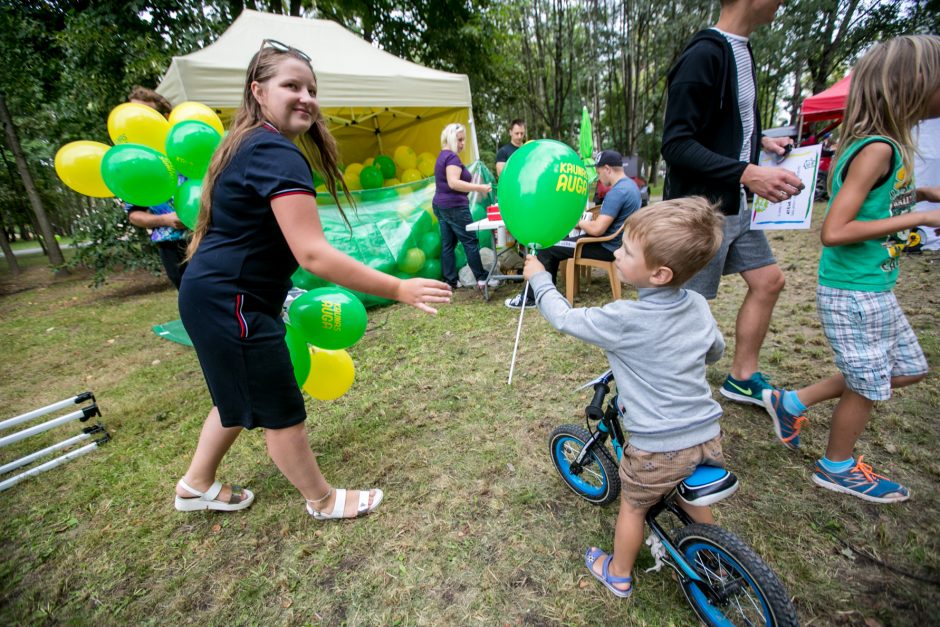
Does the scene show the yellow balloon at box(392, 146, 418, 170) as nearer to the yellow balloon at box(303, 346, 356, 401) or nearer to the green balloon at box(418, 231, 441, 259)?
the green balloon at box(418, 231, 441, 259)

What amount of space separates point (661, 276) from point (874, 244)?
1076 mm

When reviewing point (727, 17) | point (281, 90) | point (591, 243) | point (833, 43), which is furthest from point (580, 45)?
point (281, 90)

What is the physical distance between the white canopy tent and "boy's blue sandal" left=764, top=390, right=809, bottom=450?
504cm

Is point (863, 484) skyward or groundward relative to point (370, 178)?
groundward

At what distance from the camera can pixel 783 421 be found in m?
1.96

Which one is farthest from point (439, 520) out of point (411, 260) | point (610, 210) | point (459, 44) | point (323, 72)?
point (459, 44)

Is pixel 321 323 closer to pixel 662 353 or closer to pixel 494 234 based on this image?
pixel 662 353

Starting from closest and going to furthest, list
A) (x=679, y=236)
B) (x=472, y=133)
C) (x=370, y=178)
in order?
(x=679, y=236) → (x=472, y=133) → (x=370, y=178)

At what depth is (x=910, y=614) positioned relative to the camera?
4.16ft

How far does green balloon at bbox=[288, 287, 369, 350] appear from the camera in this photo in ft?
5.86

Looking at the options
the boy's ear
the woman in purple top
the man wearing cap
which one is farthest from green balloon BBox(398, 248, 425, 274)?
the boy's ear

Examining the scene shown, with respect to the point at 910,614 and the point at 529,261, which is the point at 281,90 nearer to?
the point at 529,261

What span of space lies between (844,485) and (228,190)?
8.80 feet

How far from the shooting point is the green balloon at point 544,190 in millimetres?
1932
